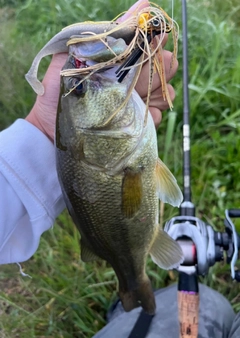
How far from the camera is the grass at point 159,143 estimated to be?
227 centimetres

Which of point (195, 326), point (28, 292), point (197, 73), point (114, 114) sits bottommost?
point (28, 292)

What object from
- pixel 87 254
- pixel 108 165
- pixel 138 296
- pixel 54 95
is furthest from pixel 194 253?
pixel 54 95

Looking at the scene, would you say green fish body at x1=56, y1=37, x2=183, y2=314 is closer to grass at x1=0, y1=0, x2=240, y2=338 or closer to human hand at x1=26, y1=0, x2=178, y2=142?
human hand at x1=26, y1=0, x2=178, y2=142

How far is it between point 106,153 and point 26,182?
420 mm

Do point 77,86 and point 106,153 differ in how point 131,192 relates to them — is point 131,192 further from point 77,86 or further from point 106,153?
point 77,86

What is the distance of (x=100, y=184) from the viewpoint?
1.23m

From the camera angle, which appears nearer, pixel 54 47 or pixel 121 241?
pixel 54 47

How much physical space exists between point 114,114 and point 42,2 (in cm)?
272

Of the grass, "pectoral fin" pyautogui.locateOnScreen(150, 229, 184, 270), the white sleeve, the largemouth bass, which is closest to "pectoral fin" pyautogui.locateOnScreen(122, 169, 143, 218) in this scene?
the largemouth bass

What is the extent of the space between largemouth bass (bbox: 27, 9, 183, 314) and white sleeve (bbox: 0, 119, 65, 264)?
22 centimetres

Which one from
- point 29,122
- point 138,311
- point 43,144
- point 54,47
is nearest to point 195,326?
point 138,311

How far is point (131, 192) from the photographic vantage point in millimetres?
1248

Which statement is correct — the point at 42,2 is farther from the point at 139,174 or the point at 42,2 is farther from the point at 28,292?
the point at 139,174

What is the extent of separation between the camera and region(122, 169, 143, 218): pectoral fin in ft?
4.06
